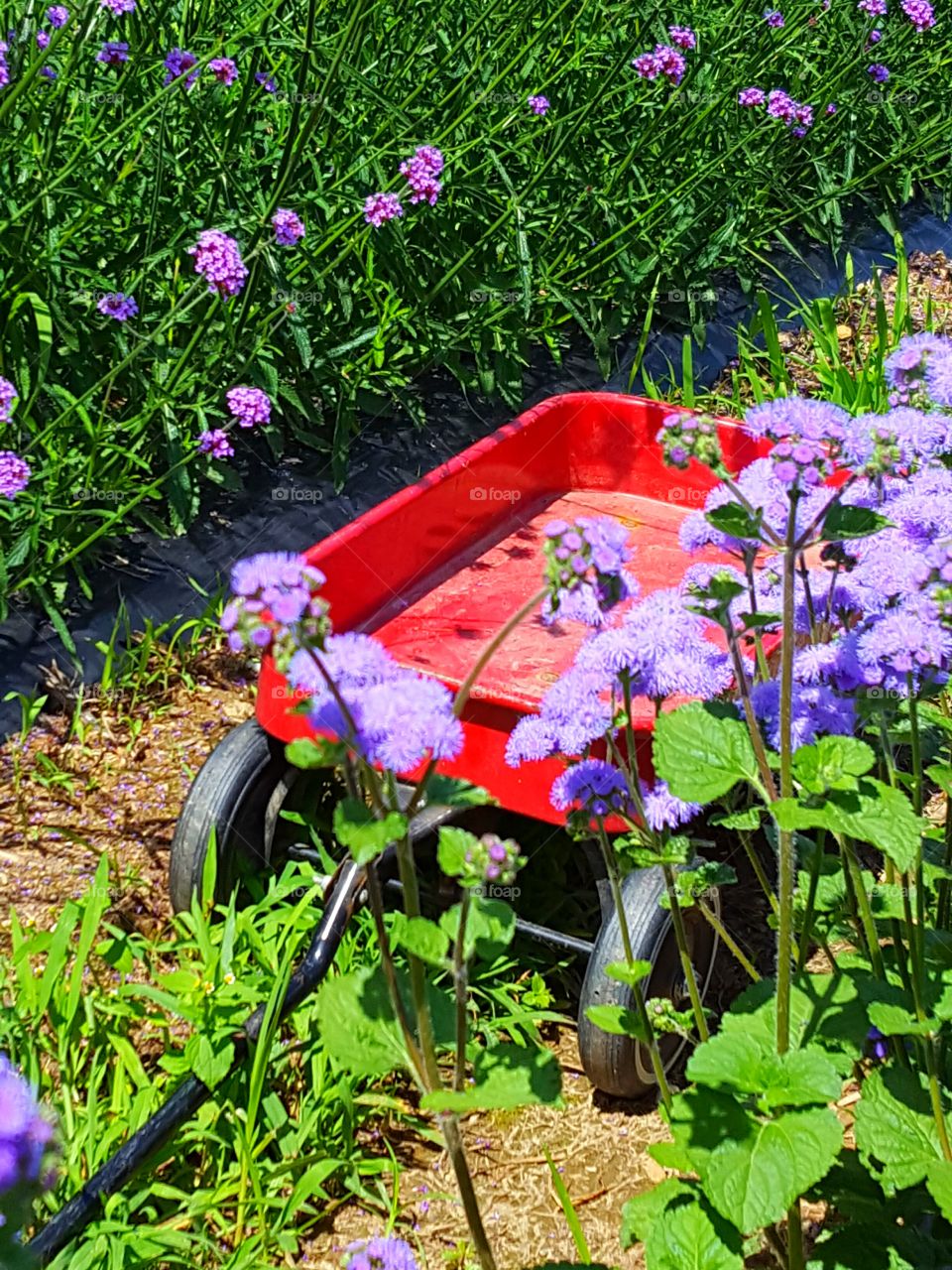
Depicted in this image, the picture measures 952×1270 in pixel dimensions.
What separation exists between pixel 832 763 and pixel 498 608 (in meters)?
1.64

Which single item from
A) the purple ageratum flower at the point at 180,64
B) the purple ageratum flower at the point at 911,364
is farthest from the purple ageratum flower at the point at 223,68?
the purple ageratum flower at the point at 911,364

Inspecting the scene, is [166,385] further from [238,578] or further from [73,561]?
[238,578]

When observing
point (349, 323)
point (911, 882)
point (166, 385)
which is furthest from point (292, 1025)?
point (349, 323)

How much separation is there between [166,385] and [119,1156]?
1913mm

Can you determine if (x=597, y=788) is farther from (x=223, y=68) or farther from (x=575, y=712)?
(x=223, y=68)

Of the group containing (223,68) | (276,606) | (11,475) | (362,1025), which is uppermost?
(223,68)

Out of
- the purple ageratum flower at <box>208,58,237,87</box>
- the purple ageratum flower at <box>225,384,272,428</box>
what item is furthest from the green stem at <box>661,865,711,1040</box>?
the purple ageratum flower at <box>208,58,237,87</box>

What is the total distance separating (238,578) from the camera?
1.09m

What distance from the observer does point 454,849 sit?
1.17m

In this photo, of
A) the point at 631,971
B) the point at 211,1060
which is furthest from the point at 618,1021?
the point at 211,1060

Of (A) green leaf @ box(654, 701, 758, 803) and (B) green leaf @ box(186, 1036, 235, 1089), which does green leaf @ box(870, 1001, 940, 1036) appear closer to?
(A) green leaf @ box(654, 701, 758, 803)

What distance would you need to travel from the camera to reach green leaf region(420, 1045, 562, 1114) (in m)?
1.18

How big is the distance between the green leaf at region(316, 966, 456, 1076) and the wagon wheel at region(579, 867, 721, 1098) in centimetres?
80

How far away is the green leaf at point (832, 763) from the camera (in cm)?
134
